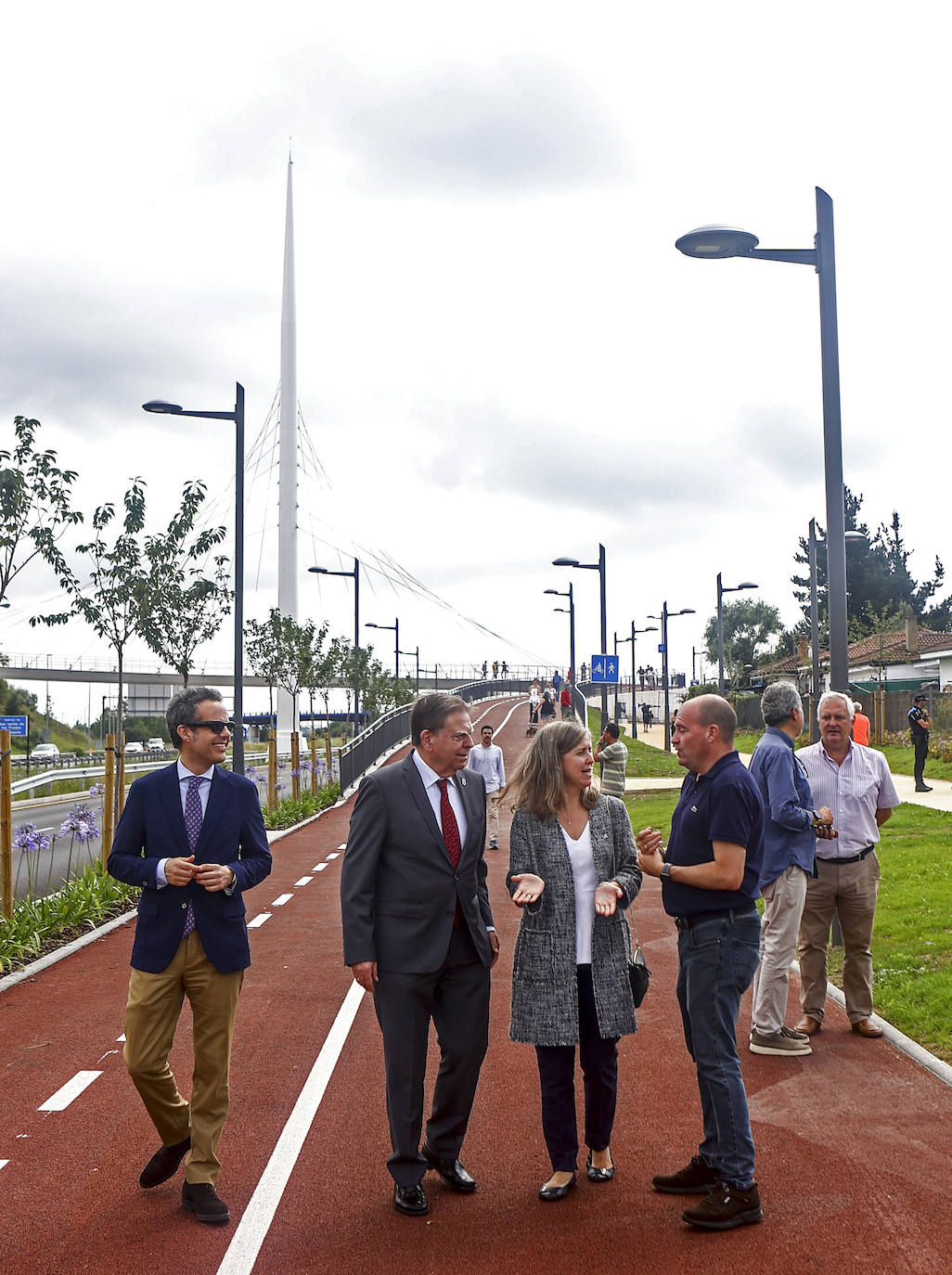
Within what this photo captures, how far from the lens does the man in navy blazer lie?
4664 mm

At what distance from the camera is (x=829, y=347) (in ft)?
32.0

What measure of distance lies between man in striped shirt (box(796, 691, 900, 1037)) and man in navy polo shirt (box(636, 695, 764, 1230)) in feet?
8.10

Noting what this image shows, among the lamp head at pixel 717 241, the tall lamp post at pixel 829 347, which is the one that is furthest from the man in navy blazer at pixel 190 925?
the lamp head at pixel 717 241

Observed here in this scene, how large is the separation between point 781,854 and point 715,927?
2.27 metres

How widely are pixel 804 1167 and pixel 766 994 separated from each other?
1.83 m

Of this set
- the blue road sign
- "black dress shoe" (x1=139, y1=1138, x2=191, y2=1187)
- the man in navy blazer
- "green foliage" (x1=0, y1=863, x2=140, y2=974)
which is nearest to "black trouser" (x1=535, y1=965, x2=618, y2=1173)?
the man in navy blazer

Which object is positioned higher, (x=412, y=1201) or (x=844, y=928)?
(x=844, y=928)

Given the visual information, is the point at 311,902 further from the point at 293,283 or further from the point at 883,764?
the point at 293,283

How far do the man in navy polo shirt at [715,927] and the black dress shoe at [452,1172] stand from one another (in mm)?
746

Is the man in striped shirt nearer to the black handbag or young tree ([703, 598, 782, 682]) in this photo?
the black handbag

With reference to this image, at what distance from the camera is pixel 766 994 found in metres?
6.75

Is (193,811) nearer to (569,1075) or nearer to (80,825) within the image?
(569,1075)

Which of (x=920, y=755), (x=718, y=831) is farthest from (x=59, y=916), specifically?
(x=920, y=755)

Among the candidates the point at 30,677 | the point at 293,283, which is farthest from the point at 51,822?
the point at 30,677
